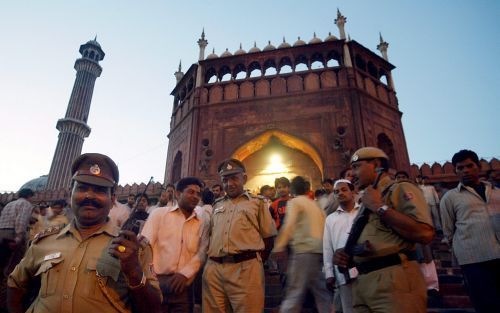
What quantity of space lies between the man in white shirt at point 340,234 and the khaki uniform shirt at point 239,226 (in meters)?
0.73

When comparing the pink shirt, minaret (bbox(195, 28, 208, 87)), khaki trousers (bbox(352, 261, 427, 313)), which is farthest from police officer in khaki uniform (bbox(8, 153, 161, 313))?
minaret (bbox(195, 28, 208, 87))

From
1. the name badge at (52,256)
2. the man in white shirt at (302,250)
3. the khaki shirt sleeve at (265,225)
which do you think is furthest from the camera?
the man in white shirt at (302,250)

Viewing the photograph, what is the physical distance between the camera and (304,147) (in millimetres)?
11922

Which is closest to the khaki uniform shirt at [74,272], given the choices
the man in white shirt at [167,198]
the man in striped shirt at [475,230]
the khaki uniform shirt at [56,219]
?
the man in striped shirt at [475,230]

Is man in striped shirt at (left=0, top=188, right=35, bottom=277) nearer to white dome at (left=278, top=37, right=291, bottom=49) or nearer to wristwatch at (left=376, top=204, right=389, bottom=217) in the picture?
wristwatch at (left=376, top=204, right=389, bottom=217)

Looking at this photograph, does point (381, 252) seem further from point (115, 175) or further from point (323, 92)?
point (323, 92)

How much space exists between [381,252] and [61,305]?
75.8 inches

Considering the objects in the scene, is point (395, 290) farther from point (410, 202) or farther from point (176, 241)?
point (176, 241)

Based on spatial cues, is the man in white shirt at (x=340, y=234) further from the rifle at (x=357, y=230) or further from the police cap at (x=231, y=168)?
the police cap at (x=231, y=168)

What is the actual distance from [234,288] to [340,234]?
1372 millimetres

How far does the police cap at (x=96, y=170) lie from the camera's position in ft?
6.18

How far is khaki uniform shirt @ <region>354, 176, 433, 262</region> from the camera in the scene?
2096 millimetres

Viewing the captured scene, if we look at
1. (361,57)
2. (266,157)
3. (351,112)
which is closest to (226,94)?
(266,157)

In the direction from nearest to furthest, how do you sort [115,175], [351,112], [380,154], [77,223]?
[77,223] < [115,175] < [380,154] < [351,112]
